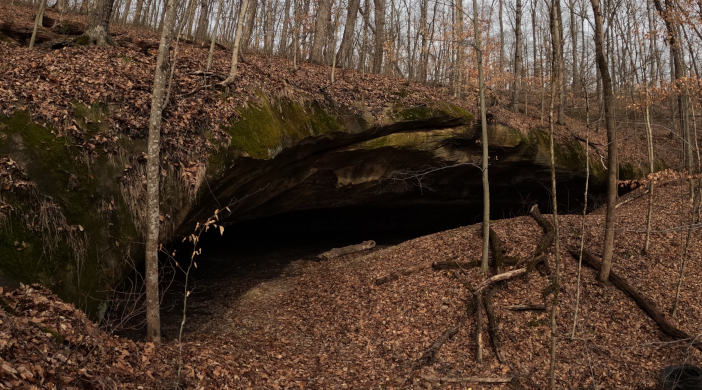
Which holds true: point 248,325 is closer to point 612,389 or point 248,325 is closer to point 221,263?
point 221,263

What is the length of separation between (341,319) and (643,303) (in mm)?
6529

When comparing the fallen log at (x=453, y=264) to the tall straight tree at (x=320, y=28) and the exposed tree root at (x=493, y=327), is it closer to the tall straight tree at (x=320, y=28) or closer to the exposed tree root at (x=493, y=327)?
the exposed tree root at (x=493, y=327)

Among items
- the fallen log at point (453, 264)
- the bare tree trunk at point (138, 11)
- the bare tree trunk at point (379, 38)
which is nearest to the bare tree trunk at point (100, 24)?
the fallen log at point (453, 264)

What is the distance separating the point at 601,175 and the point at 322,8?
14.0 meters

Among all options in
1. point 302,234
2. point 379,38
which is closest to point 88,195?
point 302,234

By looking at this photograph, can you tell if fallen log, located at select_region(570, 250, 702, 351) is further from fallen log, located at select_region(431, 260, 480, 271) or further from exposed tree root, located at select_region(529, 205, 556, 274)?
Answer: fallen log, located at select_region(431, 260, 480, 271)

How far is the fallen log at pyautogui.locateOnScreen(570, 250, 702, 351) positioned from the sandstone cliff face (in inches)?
197

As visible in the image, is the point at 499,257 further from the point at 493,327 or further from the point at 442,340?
the point at 442,340

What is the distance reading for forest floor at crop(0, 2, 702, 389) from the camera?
5145 mm

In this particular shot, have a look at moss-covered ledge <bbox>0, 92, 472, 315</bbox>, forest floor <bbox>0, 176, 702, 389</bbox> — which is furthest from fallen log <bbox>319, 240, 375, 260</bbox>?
moss-covered ledge <bbox>0, 92, 472, 315</bbox>

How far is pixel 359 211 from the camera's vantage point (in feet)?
60.4

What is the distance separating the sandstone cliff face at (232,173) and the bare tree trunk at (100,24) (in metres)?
4.31

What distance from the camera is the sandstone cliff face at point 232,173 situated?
20.7ft

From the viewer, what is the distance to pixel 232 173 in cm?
892
